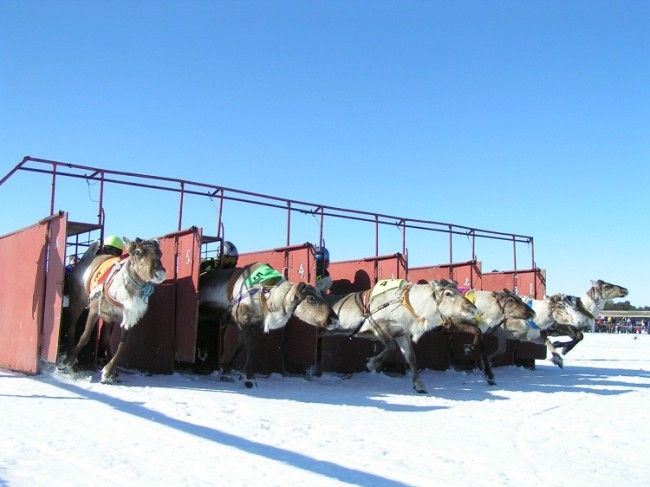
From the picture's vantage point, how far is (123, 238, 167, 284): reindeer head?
8875 mm

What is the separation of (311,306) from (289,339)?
82.9 inches

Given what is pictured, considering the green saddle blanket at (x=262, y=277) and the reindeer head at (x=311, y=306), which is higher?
the green saddle blanket at (x=262, y=277)

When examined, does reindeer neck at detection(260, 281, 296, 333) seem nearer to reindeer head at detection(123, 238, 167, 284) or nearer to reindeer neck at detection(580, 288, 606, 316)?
reindeer head at detection(123, 238, 167, 284)

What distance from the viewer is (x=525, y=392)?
35.8ft

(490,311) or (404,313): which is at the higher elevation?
(490,311)

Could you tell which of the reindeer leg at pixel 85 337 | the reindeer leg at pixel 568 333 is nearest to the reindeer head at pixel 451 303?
the reindeer leg at pixel 85 337

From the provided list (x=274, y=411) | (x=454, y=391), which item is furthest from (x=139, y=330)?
(x=454, y=391)

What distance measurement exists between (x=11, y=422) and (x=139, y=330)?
16.7ft

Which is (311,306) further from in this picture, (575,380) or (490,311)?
(575,380)

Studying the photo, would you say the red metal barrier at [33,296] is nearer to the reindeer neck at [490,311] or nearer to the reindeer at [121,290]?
the reindeer at [121,290]

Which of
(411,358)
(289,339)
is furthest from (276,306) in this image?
(411,358)

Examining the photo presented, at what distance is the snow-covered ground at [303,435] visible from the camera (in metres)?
4.61

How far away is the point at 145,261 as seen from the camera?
8.95m

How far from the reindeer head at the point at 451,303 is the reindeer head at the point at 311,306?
2.07m
